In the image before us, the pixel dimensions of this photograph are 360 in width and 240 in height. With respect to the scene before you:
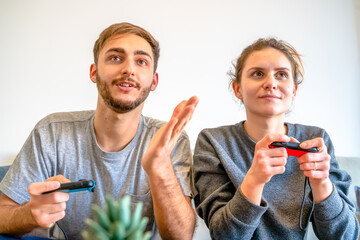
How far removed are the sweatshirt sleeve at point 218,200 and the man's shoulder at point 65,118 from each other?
1.43 ft

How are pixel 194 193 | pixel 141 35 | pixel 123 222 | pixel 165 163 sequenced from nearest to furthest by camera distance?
pixel 123 222 < pixel 165 163 < pixel 194 193 < pixel 141 35

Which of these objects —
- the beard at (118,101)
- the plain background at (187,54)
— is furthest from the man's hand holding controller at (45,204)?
the plain background at (187,54)

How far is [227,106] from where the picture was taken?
2.00 meters

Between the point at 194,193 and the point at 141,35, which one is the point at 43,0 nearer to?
the point at 141,35

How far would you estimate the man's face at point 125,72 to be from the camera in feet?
3.54

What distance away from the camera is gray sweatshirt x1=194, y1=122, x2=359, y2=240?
875 millimetres

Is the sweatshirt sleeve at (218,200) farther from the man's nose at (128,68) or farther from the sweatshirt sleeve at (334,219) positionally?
the man's nose at (128,68)

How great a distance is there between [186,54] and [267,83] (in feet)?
3.47

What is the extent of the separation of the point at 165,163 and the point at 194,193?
0.83ft

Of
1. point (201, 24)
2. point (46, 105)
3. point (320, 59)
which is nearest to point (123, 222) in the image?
point (46, 105)

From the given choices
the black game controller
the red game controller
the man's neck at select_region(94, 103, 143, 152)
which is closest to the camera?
the black game controller

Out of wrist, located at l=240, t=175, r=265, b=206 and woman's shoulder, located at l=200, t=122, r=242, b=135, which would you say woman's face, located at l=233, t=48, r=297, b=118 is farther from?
wrist, located at l=240, t=175, r=265, b=206

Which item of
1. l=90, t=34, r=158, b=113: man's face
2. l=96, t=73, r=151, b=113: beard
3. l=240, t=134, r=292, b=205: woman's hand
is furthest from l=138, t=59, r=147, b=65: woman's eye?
l=240, t=134, r=292, b=205: woman's hand

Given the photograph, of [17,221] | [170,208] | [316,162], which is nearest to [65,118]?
[17,221]
